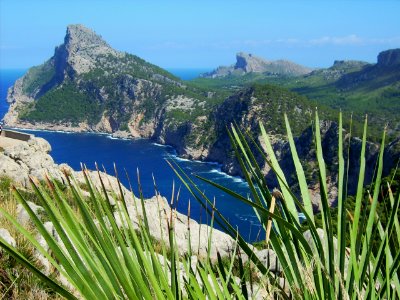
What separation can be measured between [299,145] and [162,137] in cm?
6093

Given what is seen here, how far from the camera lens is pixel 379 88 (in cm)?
15988

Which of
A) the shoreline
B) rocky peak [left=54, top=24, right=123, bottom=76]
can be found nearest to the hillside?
the shoreline

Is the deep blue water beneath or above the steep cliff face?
beneath

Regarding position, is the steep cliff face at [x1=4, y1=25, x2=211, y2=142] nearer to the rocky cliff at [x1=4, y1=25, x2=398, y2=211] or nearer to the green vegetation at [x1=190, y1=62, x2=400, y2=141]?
the rocky cliff at [x1=4, y1=25, x2=398, y2=211]

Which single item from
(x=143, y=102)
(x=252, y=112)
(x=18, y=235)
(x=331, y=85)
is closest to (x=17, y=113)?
(x=143, y=102)

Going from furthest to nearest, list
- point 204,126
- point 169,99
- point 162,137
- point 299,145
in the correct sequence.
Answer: point 169,99 → point 162,137 → point 204,126 → point 299,145

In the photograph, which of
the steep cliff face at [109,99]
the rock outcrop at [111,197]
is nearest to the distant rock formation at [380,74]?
the steep cliff face at [109,99]

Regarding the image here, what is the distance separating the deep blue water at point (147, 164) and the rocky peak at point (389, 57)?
98799 mm

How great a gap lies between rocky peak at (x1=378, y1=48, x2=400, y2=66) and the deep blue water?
98799 mm

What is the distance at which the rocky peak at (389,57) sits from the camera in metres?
168

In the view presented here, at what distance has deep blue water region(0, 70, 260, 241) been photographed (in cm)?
6644

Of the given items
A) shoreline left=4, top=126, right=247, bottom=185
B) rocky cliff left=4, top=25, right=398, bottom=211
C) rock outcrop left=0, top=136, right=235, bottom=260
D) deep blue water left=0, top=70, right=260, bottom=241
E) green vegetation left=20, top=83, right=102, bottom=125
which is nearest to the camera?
rock outcrop left=0, top=136, right=235, bottom=260

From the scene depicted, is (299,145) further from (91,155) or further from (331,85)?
(331,85)

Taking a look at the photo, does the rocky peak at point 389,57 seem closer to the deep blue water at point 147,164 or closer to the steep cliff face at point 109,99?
the steep cliff face at point 109,99
